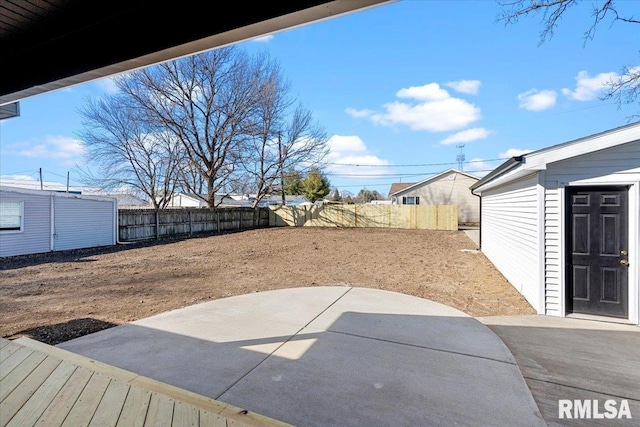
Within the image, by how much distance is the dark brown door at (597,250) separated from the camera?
443 centimetres

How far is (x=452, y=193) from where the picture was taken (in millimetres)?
26781

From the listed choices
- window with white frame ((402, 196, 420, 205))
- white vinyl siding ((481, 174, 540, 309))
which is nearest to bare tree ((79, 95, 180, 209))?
white vinyl siding ((481, 174, 540, 309))

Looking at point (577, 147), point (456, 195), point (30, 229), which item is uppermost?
point (456, 195)

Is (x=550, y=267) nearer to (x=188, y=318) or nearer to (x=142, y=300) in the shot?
(x=188, y=318)

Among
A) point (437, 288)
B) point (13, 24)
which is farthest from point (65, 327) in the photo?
point (437, 288)

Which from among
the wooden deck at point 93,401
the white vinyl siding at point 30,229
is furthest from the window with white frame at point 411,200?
the wooden deck at point 93,401

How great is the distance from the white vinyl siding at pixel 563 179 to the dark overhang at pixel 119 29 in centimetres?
480

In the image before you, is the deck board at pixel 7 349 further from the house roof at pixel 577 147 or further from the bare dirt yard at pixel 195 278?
A: the house roof at pixel 577 147

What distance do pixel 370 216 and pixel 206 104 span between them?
1343cm

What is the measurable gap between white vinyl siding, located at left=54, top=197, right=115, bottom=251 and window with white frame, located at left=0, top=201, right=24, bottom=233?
1.03 metres

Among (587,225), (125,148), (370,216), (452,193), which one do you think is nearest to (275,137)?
(370,216)

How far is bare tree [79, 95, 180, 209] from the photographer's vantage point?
Result: 19.5 m

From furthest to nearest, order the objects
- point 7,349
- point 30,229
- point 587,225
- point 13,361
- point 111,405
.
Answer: point 30,229 < point 587,225 < point 7,349 < point 13,361 < point 111,405

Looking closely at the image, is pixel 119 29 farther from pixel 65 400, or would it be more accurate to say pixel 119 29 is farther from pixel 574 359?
pixel 574 359
